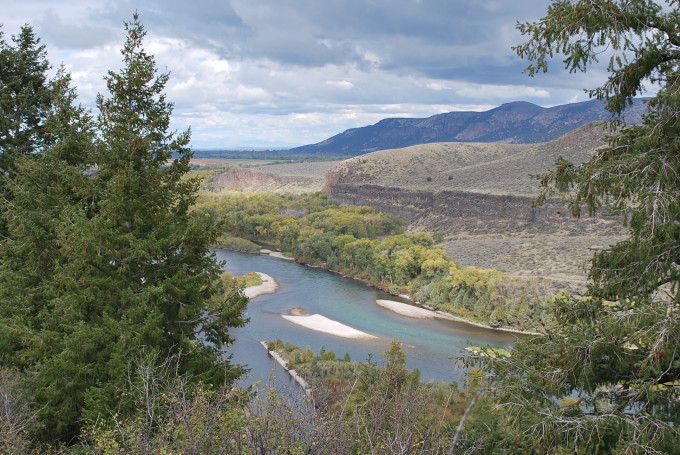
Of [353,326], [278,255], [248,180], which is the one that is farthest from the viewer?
[248,180]

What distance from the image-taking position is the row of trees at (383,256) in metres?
38.6

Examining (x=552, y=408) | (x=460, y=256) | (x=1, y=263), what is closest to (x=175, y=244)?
(x=1, y=263)

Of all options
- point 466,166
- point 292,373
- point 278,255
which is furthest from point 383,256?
point 466,166

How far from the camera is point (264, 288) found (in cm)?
4581

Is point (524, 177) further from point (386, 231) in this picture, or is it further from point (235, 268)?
point (235, 268)

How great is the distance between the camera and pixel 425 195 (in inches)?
2943

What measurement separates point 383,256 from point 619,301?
148ft

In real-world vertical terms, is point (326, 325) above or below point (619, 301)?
below

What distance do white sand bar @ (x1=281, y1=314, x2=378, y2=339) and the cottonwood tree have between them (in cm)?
2899

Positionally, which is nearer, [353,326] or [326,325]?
[326,325]

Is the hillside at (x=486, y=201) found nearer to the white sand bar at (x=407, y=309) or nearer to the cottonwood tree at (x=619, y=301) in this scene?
the white sand bar at (x=407, y=309)

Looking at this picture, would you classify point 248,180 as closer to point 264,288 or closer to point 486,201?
point 486,201

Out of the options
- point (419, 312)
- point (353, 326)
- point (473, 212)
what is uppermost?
point (473, 212)

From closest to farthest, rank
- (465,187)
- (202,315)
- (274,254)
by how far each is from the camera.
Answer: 1. (202,315)
2. (274,254)
3. (465,187)
